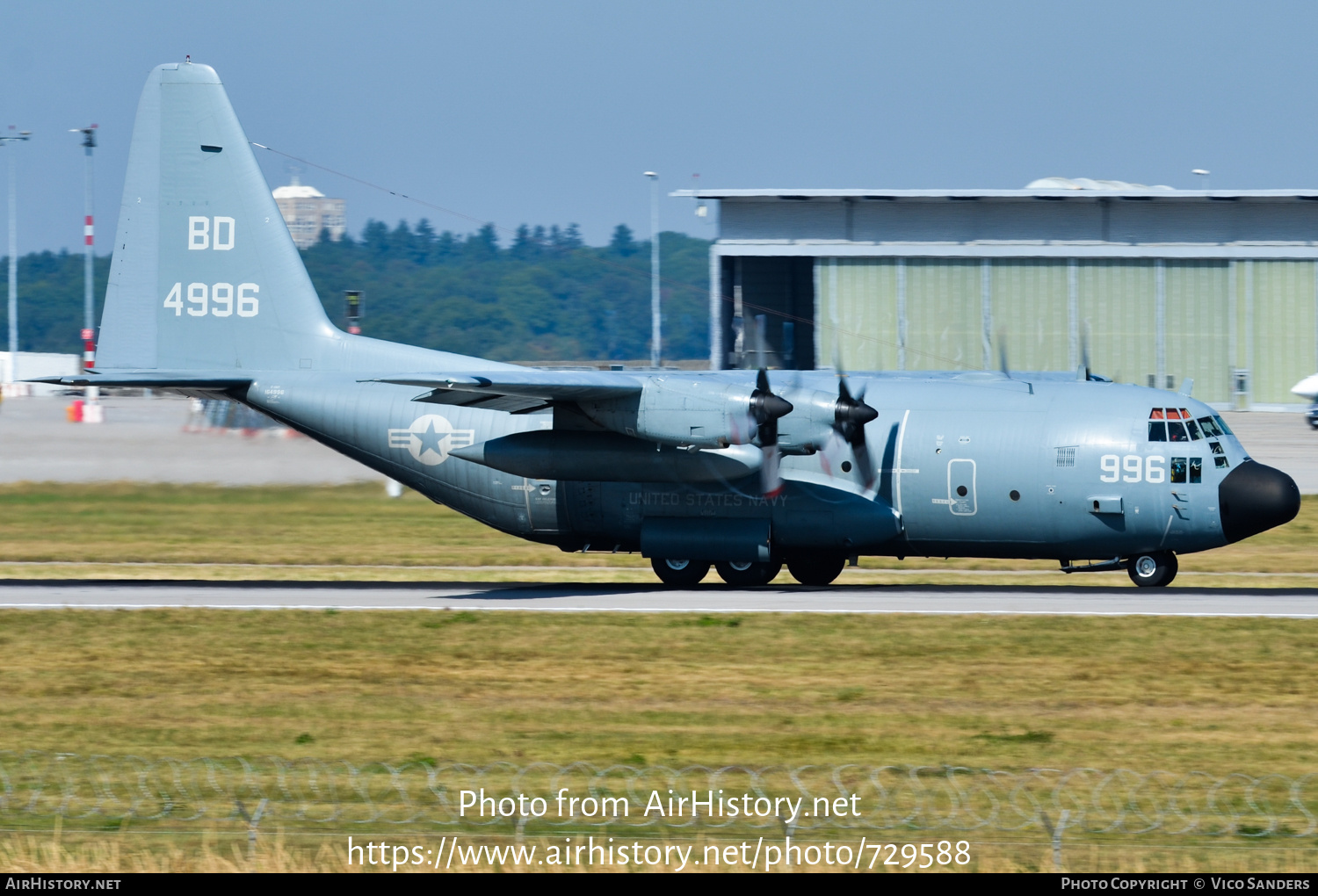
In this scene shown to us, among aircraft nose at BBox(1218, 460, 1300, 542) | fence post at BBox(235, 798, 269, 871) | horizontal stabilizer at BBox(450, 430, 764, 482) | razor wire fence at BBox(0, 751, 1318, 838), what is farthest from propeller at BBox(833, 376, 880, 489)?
fence post at BBox(235, 798, 269, 871)

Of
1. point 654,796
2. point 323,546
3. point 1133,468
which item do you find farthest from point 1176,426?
point 323,546

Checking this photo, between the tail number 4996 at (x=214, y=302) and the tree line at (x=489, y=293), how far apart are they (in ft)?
9.70

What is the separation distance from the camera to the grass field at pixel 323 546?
101 ft

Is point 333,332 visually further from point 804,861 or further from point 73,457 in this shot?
point 804,861

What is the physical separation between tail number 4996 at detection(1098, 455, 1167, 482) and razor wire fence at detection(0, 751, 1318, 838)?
10259 millimetres

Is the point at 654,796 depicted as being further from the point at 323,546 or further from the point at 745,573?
the point at 323,546

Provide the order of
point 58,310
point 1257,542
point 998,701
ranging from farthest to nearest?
point 58,310 < point 1257,542 < point 998,701

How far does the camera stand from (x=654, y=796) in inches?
506

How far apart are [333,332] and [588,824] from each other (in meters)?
18.1

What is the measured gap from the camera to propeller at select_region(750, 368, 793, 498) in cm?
2333

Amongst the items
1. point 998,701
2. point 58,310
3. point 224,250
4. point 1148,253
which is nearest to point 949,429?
point 998,701

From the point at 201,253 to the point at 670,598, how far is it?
11.3 metres

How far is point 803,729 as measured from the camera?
1587 centimetres

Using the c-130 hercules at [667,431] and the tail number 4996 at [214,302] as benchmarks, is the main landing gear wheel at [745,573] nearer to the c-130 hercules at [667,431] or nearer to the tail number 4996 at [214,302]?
the c-130 hercules at [667,431]
